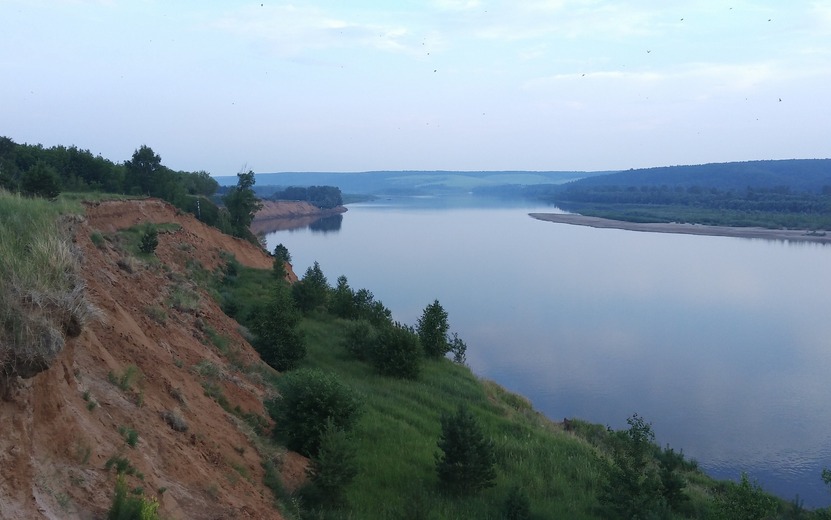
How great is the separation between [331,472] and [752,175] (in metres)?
174

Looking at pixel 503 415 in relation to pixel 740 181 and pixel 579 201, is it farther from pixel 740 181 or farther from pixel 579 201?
pixel 740 181

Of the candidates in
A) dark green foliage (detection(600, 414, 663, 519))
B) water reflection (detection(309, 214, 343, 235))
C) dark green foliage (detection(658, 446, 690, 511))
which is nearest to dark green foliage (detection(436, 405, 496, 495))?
dark green foliage (detection(600, 414, 663, 519))

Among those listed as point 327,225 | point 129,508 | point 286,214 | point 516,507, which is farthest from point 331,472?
point 286,214

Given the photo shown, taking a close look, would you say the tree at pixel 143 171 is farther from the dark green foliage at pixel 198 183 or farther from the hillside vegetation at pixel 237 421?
the dark green foliage at pixel 198 183

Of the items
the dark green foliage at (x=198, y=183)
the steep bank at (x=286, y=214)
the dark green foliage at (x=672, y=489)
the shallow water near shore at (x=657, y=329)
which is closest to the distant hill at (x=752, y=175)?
the steep bank at (x=286, y=214)

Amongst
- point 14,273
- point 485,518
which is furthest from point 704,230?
point 14,273

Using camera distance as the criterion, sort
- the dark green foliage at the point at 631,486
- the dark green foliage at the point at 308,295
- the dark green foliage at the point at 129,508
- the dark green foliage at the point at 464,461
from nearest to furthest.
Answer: the dark green foliage at the point at 129,508 < the dark green foliage at the point at 631,486 < the dark green foliage at the point at 464,461 < the dark green foliage at the point at 308,295

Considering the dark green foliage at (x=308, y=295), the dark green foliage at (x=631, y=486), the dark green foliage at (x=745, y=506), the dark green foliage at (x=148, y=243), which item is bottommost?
the dark green foliage at (x=631, y=486)

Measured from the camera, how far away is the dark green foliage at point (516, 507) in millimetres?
8992

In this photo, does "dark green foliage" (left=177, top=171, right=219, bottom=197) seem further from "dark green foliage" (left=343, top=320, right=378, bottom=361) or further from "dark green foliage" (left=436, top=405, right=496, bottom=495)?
"dark green foliage" (left=436, top=405, right=496, bottom=495)

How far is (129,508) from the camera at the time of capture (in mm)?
4758

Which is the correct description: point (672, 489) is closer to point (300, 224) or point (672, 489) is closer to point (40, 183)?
point (40, 183)

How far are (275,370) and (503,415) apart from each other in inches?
219

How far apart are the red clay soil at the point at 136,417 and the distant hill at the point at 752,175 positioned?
151 meters
